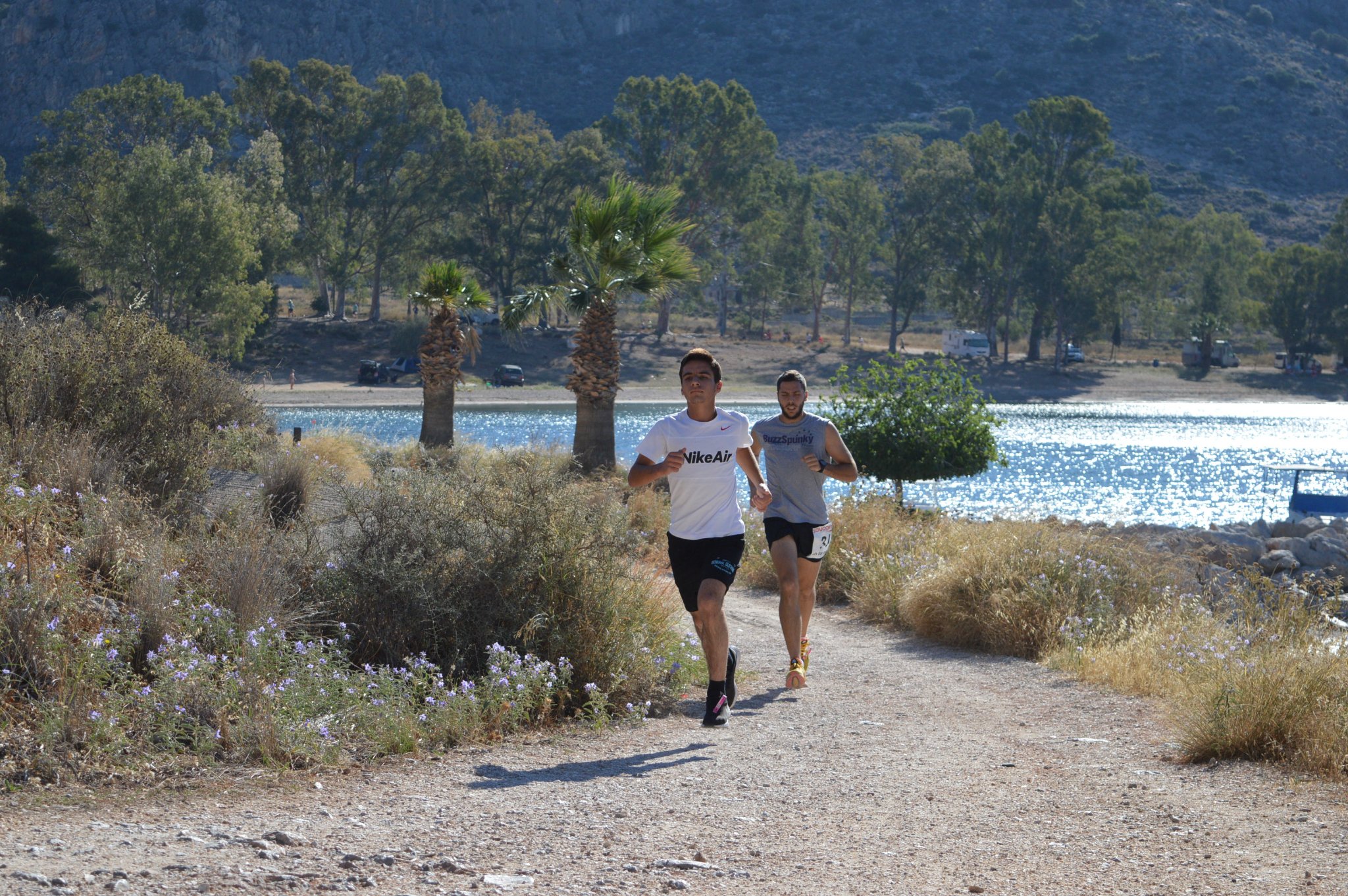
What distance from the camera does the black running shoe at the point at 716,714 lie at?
6.48 metres

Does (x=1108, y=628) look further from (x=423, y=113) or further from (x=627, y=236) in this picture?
(x=423, y=113)

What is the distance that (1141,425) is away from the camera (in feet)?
192

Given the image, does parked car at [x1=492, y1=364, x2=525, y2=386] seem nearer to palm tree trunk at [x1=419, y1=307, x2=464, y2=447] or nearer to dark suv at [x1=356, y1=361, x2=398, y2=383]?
dark suv at [x1=356, y1=361, x2=398, y2=383]

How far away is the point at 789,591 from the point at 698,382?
1521mm

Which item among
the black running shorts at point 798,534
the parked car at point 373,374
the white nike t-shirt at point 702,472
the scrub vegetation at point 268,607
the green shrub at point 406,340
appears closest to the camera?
the scrub vegetation at point 268,607

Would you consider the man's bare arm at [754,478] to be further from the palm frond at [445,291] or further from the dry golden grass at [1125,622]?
the palm frond at [445,291]

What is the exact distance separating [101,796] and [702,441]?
3.20m

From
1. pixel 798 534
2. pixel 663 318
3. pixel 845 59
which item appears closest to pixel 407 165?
pixel 663 318

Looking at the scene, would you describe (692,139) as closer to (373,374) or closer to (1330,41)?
(373,374)

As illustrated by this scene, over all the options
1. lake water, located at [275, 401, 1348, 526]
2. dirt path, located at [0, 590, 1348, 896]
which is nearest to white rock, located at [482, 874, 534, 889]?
dirt path, located at [0, 590, 1348, 896]

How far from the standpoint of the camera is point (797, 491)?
7551mm

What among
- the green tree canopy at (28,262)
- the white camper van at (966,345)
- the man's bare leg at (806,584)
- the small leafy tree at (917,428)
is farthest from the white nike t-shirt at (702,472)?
the white camper van at (966,345)

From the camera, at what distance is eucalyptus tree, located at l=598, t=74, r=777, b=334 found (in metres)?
75.5

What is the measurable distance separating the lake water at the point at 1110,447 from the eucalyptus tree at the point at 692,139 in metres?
19.8
